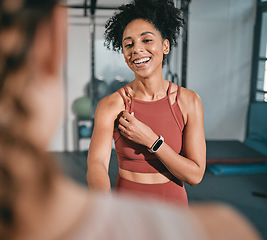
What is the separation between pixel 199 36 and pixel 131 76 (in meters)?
1.42

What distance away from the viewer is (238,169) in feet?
12.0

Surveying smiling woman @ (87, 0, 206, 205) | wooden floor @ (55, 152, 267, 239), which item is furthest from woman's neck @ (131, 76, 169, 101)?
wooden floor @ (55, 152, 267, 239)

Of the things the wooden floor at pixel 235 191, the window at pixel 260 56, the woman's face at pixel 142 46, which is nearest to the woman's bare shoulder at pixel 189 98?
the woman's face at pixel 142 46

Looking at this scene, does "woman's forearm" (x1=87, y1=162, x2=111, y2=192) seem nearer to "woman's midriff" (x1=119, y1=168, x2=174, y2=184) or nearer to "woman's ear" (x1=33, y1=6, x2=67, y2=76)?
"woman's midriff" (x1=119, y1=168, x2=174, y2=184)

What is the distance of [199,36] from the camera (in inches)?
190

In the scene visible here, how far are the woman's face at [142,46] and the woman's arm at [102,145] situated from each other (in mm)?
158

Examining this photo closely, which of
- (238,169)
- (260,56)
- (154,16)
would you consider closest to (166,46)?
(154,16)

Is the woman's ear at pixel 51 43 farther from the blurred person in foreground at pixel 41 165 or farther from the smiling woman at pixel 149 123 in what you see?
the smiling woman at pixel 149 123

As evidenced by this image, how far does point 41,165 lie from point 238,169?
12.3 feet

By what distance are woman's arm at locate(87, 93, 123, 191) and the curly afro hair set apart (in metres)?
0.33

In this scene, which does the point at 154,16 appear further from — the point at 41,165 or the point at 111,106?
the point at 41,165

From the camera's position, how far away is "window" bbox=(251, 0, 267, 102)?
4785mm

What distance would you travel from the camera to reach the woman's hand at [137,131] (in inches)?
41.2

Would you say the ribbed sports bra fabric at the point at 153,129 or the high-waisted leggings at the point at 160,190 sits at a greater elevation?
the ribbed sports bra fabric at the point at 153,129
